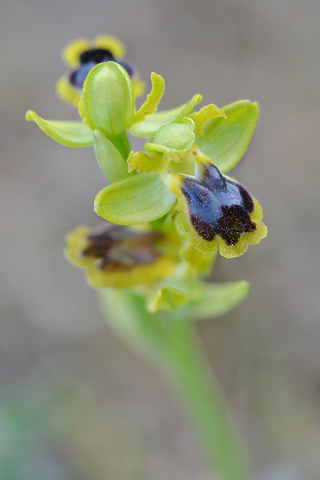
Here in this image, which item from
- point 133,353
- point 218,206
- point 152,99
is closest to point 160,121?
point 152,99

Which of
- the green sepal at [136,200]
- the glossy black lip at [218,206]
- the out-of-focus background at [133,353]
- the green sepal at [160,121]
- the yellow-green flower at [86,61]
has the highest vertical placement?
the yellow-green flower at [86,61]

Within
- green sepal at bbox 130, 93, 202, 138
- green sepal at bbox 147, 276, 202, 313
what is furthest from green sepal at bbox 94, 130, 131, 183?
green sepal at bbox 147, 276, 202, 313

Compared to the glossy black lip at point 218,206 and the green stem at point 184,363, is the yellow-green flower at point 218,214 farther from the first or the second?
the green stem at point 184,363

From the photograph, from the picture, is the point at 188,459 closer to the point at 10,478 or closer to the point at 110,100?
the point at 10,478

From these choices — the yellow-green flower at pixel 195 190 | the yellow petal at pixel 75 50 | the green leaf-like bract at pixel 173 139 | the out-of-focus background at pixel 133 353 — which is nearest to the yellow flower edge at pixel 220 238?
the yellow-green flower at pixel 195 190

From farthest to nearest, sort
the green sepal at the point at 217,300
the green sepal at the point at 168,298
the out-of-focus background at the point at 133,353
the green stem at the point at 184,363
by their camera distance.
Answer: the out-of-focus background at the point at 133,353
the green stem at the point at 184,363
the green sepal at the point at 217,300
the green sepal at the point at 168,298

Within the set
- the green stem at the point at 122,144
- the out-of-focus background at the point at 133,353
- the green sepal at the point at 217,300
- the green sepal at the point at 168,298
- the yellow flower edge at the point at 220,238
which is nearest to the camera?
the yellow flower edge at the point at 220,238

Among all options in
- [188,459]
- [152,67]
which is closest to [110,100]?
[188,459]
